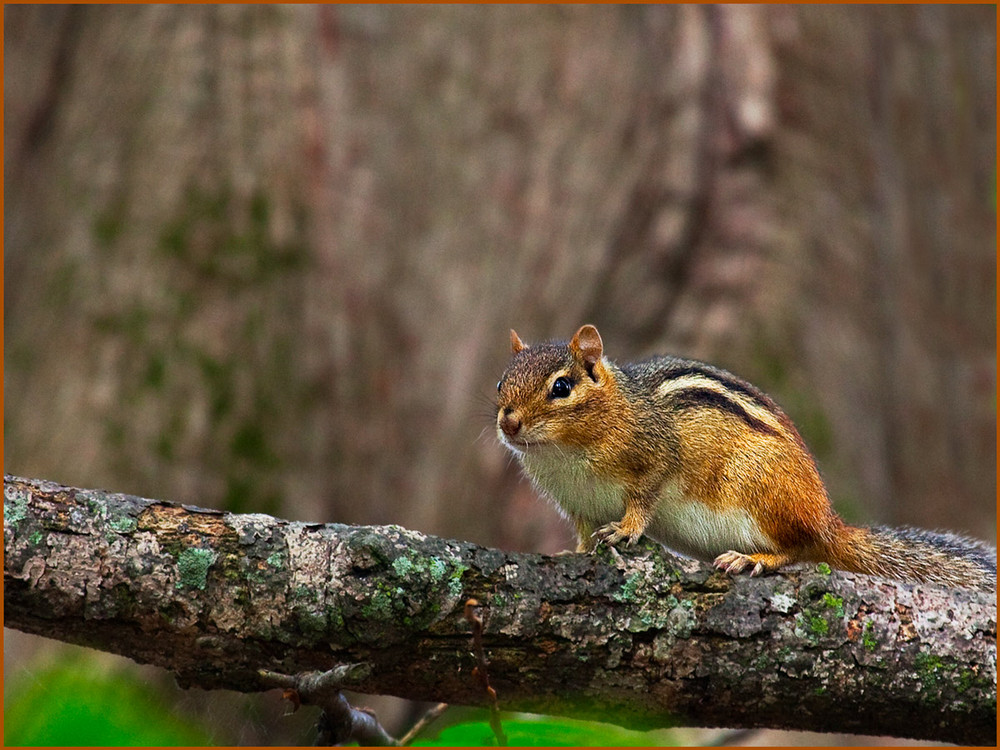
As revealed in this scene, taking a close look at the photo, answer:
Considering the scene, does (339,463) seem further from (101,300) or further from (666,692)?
(666,692)

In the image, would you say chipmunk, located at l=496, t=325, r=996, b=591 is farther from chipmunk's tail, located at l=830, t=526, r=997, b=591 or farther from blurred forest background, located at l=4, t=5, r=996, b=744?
blurred forest background, located at l=4, t=5, r=996, b=744

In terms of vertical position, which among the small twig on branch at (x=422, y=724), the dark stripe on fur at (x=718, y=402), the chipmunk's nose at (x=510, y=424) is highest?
the dark stripe on fur at (x=718, y=402)

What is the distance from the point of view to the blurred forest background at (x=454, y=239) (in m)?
6.66

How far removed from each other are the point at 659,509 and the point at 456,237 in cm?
468

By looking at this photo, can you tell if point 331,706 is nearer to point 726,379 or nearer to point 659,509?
point 659,509

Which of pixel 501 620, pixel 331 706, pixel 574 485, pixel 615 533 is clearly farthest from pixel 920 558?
pixel 331 706

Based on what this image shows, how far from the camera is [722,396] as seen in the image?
3.58 m

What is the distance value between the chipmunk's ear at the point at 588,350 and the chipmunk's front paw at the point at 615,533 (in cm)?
70

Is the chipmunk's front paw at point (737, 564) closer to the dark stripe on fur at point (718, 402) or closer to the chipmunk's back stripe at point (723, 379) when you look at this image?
the dark stripe on fur at point (718, 402)

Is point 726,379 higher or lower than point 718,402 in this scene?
higher

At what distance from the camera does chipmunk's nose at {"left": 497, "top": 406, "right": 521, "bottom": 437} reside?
3.58m

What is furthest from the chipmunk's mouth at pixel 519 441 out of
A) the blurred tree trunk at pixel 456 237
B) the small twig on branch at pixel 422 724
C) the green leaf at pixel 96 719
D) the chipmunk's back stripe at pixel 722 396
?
the blurred tree trunk at pixel 456 237

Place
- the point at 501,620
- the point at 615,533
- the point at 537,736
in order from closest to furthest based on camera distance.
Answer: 1. the point at 537,736
2. the point at 501,620
3. the point at 615,533

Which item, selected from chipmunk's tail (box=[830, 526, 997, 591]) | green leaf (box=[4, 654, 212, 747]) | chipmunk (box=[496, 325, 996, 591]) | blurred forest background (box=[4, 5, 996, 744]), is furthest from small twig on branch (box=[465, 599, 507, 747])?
blurred forest background (box=[4, 5, 996, 744])
